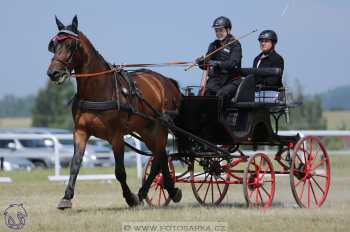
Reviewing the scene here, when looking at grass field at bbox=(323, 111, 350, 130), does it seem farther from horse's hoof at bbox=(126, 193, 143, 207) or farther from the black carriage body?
horse's hoof at bbox=(126, 193, 143, 207)

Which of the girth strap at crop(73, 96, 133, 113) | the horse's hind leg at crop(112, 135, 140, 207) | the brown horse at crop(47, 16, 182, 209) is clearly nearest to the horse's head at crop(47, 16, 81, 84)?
the brown horse at crop(47, 16, 182, 209)

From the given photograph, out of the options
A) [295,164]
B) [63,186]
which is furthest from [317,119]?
[295,164]

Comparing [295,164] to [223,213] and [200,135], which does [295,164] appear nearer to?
[200,135]

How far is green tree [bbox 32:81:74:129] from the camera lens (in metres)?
73.3

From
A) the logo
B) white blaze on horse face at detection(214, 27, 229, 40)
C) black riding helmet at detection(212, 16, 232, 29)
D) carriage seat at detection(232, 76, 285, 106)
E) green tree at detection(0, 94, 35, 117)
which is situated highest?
green tree at detection(0, 94, 35, 117)

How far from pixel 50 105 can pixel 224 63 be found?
65659 mm

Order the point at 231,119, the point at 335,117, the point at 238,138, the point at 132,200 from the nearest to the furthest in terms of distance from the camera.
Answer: the point at 132,200 → the point at 238,138 → the point at 231,119 → the point at 335,117

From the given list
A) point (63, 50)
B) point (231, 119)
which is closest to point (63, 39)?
point (63, 50)

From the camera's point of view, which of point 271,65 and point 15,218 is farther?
point 271,65

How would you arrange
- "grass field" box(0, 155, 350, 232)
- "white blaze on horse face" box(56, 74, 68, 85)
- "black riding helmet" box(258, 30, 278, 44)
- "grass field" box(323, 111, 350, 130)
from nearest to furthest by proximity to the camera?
"grass field" box(0, 155, 350, 232)
"white blaze on horse face" box(56, 74, 68, 85)
"black riding helmet" box(258, 30, 278, 44)
"grass field" box(323, 111, 350, 130)

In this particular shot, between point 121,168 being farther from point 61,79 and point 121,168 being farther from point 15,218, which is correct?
point 15,218

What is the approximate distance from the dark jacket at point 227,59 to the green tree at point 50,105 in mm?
59571

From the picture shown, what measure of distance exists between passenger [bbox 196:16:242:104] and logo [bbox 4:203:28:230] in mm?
2924

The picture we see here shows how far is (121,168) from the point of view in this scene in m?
11.9
